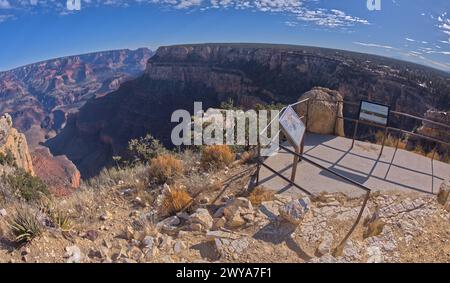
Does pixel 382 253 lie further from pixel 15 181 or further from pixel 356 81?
pixel 356 81

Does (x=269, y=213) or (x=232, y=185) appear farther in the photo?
(x=232, y=185)

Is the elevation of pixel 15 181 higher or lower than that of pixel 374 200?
lower

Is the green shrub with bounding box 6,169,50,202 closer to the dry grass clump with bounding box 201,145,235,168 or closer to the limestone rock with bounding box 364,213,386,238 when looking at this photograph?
the dry grass clump with bounding box 201,145,235,168

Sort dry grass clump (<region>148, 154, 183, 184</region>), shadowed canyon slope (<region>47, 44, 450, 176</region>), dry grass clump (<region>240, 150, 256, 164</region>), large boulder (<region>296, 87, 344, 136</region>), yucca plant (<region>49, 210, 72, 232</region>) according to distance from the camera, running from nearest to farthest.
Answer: yucca plant (<region>49, 210, 72, 232</region>)
dry grass clump (<region>148, 154, 183, 184</region>)
dry grass clump (<region>240, 150, 256, 164</region>)
large boulder (<region>296, 87, 344, 136</region>)
shadowed canyon slope (<region>47, 44, 450, 176</region>)

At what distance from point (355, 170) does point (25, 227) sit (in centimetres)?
577

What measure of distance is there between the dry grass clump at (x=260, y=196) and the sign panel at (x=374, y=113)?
3395 mm

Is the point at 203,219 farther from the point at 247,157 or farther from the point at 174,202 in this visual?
the point at 247,157

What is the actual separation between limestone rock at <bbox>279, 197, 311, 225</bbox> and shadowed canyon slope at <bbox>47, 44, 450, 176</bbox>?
34.7 meters

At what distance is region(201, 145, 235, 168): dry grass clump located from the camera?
6.95 metres

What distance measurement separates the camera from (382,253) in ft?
13.0

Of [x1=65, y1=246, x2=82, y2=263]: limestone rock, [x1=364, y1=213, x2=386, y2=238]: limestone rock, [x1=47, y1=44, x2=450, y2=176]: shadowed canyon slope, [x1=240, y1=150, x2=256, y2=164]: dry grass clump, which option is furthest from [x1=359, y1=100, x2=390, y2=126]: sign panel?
[x1=47, y1=44, x2=450, y2=176]: shadowed canyon slope
